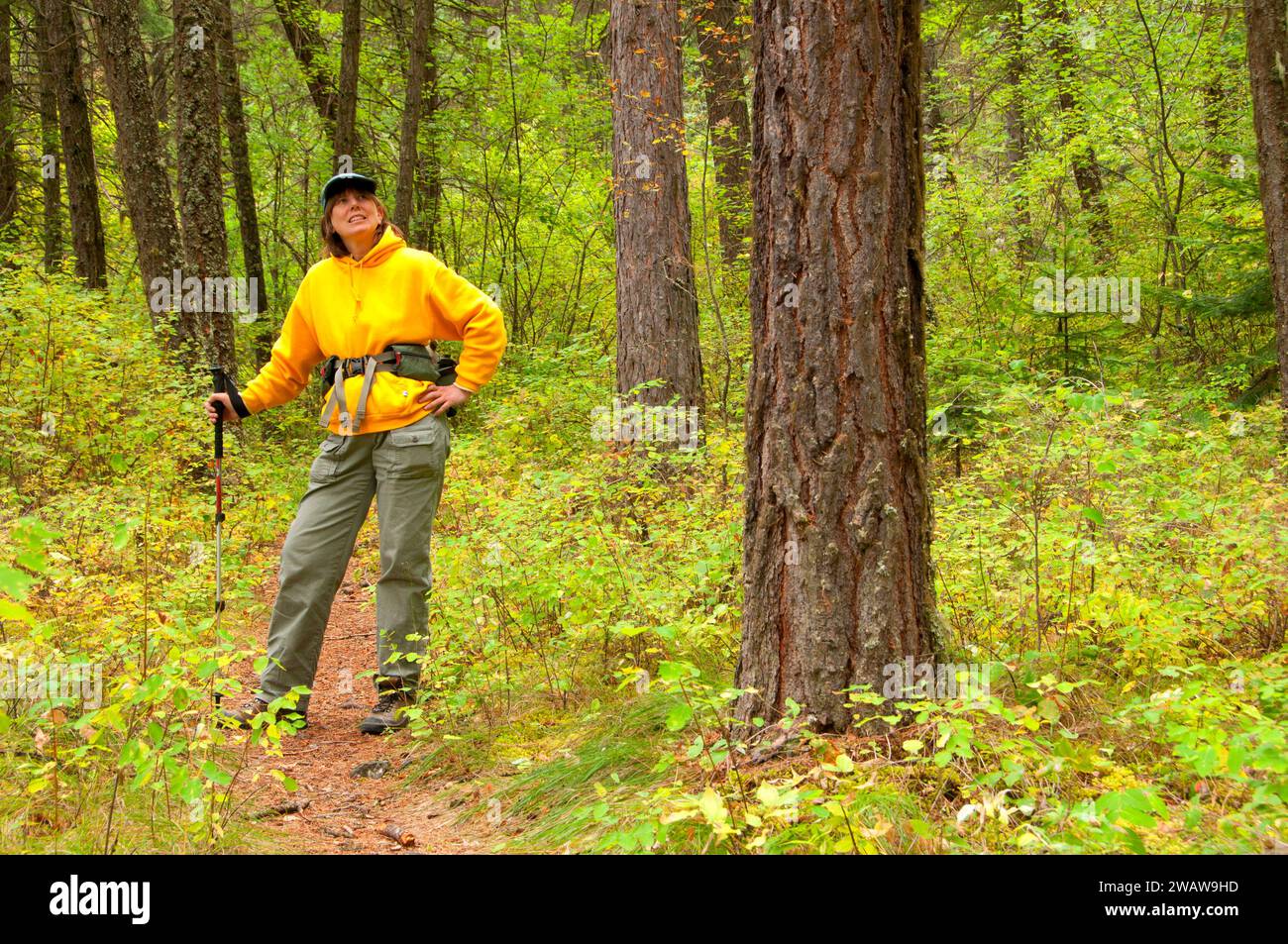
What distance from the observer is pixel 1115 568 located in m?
4.31


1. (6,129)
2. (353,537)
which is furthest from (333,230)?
(6,129)

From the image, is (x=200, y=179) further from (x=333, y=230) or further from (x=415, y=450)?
(x=415, y=450)

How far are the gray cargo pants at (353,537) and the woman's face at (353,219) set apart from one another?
0.91 metres

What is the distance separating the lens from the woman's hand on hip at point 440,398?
4.65 metres

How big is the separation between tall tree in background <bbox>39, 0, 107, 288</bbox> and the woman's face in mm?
11099

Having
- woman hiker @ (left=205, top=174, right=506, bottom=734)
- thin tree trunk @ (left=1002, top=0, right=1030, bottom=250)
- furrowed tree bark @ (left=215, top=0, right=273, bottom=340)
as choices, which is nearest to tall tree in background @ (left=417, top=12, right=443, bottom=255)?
furrowed tree bark @ (left=215, top=0, right=273, bottom=340)

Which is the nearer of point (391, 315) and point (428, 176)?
point (391, 315)

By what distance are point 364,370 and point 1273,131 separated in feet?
25.9

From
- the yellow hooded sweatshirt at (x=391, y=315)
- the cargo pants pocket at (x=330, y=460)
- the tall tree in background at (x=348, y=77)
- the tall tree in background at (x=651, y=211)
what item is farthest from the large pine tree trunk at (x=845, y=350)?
the tall tree in background at (x=348, y=77)

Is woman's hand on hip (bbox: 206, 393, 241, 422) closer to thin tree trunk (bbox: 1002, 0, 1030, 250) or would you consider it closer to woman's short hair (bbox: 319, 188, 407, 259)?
woman's short hair (bbox: 319, 188, 407, 259)

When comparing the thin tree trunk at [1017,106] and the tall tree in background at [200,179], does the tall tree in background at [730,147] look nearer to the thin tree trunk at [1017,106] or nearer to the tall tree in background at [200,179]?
the thin tree trunk at [1017,106]

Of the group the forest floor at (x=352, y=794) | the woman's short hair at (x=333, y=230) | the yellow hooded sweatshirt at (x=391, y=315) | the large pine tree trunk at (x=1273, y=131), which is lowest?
the forest floor at (x=352, y=794)

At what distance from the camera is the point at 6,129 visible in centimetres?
1430
